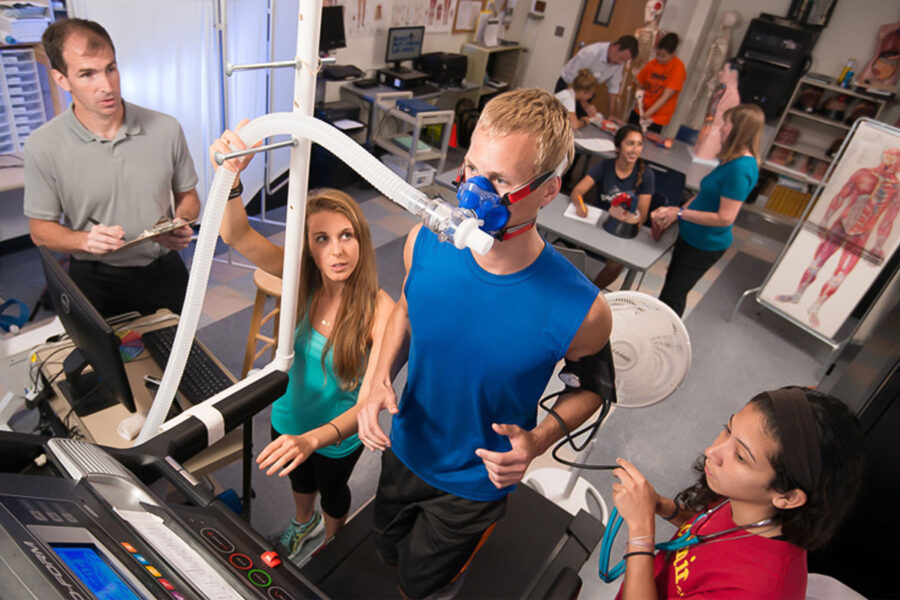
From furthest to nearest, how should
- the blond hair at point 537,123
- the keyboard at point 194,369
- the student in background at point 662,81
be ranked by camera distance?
the student in background at point 662,81 < the keyboard at point 194,369 < the blond hair at point 537,123

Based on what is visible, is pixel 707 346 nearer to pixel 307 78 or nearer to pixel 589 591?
pixel 589 591

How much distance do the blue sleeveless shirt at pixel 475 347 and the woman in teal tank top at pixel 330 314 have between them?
294 millimetres

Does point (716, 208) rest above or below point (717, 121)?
below

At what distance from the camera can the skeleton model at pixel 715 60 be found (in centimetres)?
604

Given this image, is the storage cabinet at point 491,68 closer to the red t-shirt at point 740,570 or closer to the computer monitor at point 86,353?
the computer monitor at point 86,353

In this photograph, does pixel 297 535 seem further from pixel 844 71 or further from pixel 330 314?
pixel 844 71

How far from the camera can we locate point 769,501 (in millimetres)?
1126

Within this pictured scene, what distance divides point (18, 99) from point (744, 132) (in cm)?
391

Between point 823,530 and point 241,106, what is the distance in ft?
11.7

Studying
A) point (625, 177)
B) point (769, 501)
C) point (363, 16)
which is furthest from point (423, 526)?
point (363, 16)

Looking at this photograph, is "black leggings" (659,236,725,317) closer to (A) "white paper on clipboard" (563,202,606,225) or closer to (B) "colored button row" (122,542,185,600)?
(A) "white paper on clipboard" (563,202,606,225)

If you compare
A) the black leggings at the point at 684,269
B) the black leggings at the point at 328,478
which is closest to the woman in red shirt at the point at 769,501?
the black leggings at the point at 328,478

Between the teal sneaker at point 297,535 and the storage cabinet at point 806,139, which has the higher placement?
the storage cabinet at point 806,139

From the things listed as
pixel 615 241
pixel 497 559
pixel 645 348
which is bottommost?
pixel 497 559
